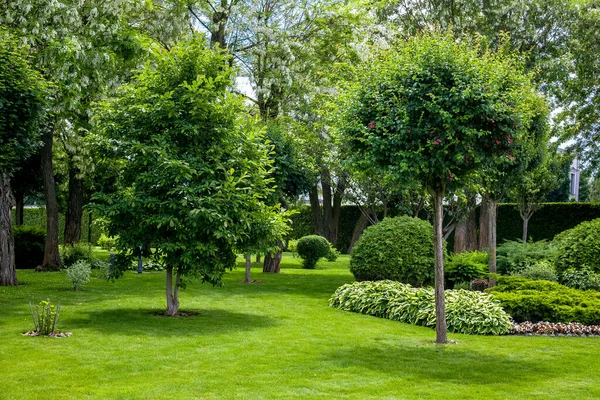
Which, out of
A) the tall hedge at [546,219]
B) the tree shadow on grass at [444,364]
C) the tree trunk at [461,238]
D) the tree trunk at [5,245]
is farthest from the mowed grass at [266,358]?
the tall hedge at [546,219]

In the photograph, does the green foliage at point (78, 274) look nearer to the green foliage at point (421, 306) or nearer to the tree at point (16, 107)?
the tree at point (16, 107)

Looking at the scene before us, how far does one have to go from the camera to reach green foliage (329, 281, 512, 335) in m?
10.8

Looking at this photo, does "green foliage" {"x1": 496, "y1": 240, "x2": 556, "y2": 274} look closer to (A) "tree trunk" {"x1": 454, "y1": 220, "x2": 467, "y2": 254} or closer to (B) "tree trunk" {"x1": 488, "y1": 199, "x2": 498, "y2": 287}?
(B) "tree trunk" {"x1": 488, "y1": 199, "x2": 498, "y2": 287}

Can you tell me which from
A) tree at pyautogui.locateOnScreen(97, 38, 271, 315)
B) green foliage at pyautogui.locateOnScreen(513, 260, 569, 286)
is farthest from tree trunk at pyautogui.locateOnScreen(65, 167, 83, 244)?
green foliage at pyautogui.locateOnScreen(513, 260, 569, 286)

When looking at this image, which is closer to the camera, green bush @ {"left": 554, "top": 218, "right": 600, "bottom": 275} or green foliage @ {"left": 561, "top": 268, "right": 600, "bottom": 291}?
green foliage @ {"left": 561, "top": 268, "right": 600, "bottom": 291}

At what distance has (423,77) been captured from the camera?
29.3ft

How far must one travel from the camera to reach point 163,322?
35.8 feet

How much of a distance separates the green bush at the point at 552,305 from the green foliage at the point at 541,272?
246 cm

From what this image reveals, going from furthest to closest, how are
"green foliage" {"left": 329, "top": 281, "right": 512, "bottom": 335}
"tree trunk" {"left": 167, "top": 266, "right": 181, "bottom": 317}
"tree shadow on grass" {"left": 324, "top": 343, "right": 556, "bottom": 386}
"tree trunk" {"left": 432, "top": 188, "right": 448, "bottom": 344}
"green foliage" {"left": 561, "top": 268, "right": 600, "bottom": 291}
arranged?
1. "green foliage" {"left": 561, "top": 268, "right": 600, "bottom": 291}
2. "tree trunk" {"left": 167, "top": 266, "right": 181, "bottom": 317}
3. "green foliage" {"left": 329, "top": 281, "right": 512, "bottom": 335}
4. "tree trunk" {"left": 432, "top": 188, "right": 448, "bottom": 344}
5. "tree shadow on grass" {"left": 324, "top": 343, "right": 556, "bottom": 386}

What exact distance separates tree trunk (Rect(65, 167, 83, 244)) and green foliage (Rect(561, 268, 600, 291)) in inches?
657

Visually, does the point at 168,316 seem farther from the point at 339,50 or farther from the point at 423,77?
the point at 339,50

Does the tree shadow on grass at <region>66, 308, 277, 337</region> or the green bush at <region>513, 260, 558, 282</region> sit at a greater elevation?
the green bush at <region>513, 260, 558, 282</region>

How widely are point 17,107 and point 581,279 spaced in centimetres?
1130

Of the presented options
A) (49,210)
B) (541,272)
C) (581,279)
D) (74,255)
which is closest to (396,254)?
(541,272)
